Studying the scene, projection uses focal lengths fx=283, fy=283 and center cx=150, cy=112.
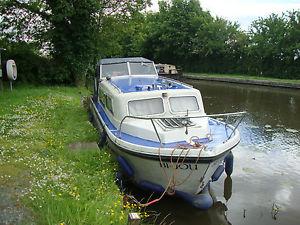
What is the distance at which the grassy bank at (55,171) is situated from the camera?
14.7ft

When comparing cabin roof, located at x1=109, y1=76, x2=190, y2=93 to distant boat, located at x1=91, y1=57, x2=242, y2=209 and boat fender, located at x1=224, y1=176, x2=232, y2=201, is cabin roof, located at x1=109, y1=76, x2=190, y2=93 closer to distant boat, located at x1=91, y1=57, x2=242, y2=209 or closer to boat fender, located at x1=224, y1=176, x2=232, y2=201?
distant boat, located at x1=91, y1=57, x2=242, y2=209

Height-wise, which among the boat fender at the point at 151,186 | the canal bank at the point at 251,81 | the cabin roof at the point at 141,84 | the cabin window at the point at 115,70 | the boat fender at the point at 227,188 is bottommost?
the boat fender at the point at 227,188

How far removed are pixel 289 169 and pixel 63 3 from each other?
14.7m

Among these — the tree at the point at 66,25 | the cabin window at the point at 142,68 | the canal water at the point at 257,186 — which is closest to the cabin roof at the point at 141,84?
the cabin window at the point at 142,68

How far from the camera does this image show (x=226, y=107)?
1738 cm

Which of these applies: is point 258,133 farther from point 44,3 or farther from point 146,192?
point 44,3

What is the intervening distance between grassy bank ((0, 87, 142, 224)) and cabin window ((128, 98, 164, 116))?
1.38 m

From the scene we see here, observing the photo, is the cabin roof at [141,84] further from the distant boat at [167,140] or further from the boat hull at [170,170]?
the boat hull at [170,170]

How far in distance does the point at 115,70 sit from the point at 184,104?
12.6ft

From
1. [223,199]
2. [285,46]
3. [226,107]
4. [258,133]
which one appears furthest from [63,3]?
[285,46]

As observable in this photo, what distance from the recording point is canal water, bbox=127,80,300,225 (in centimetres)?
621

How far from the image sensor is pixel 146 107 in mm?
7570

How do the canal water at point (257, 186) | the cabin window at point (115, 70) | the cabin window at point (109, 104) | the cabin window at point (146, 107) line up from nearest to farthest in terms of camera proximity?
the canal water at point (257, 186) < the cabin window at point (146, 107) < the cabin window at point (109, 104) < the cabin window at point (115, 70)

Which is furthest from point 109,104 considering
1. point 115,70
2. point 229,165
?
point 229,165
